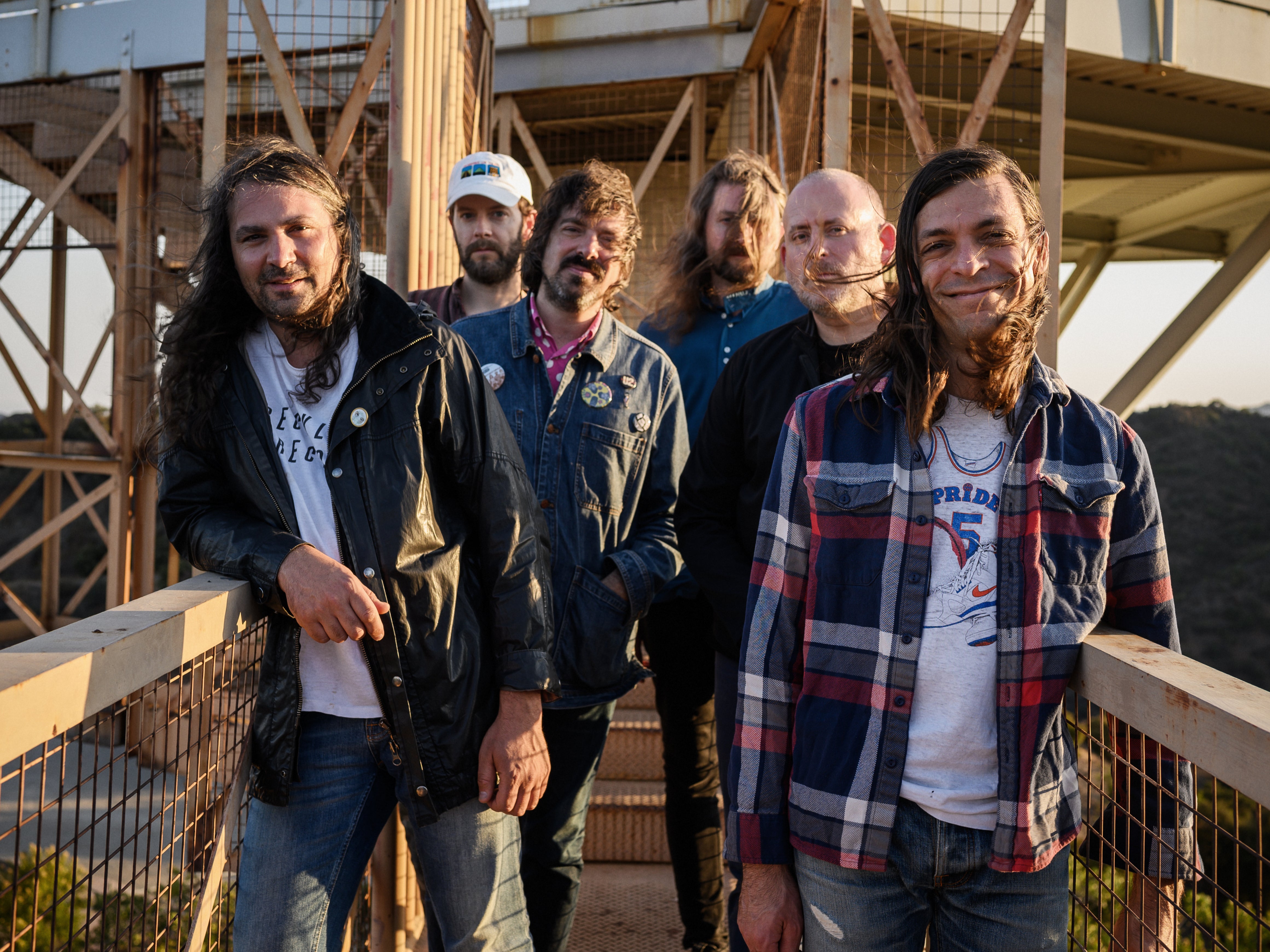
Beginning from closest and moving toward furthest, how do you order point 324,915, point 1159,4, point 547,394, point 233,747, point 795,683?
point 795,683 < point 324,915 < point 233,747 < point 547,394 < point 1159,4

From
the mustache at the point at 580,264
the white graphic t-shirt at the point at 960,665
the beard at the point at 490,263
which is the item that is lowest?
the white graphic t-shirt at the point at 960,665

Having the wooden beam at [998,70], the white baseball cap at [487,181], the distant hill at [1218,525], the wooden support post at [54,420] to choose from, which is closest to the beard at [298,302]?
the white baseball cap at [487,181]

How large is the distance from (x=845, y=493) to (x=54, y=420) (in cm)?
974

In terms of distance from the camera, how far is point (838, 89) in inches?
157

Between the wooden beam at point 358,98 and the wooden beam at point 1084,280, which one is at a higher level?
the wooden beam at point 1084,280

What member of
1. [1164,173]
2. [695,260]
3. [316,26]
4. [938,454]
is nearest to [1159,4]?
[1164,173]

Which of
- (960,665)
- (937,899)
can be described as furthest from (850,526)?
(937,899)

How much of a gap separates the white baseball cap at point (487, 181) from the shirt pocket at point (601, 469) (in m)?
1.24

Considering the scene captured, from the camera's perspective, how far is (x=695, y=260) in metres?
3.09

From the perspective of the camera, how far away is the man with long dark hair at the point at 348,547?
189cm

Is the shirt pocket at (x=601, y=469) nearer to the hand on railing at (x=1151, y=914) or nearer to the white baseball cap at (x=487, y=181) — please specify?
the white baseball cap at (x=487, y=181)

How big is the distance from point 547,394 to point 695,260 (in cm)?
79

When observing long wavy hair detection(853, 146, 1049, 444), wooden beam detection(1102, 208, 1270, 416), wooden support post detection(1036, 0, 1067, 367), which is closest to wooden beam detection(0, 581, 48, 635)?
wooden support post detection(1036, 0, 1067, 367)

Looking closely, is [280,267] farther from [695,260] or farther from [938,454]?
[695,260]
